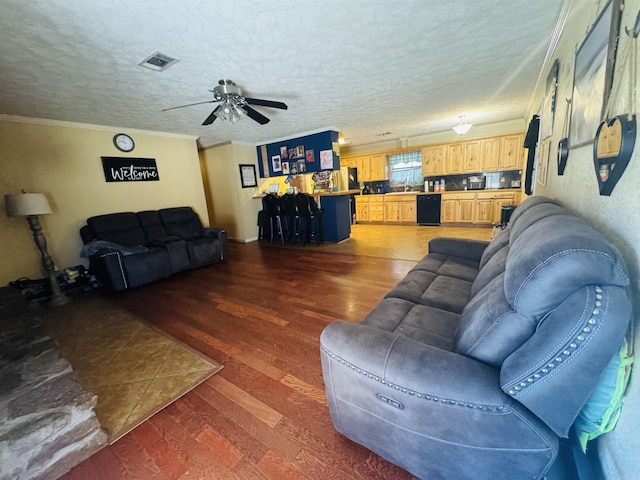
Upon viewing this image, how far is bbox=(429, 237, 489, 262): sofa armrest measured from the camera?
85.8 inches

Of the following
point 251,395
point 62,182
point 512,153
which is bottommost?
point 251,395

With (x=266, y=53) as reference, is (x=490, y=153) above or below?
below

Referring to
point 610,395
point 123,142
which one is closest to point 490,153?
point 610,395

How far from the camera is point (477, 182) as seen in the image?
6246 mm

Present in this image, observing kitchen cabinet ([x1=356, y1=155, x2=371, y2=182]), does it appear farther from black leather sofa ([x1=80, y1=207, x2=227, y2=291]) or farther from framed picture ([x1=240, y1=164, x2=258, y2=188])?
black leather sofa ([x1=80, y1=207, x2=227, y2=291])

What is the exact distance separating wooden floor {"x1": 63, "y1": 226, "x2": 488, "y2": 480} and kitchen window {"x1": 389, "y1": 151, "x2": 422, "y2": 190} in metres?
4.60

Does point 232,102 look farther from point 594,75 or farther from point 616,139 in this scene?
point 616,139

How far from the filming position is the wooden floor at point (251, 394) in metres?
1.17

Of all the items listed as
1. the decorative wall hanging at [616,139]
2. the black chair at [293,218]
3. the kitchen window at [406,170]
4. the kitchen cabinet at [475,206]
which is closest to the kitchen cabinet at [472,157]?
the kitchen cabinet at [475,206]

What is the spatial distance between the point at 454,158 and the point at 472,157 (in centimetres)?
39

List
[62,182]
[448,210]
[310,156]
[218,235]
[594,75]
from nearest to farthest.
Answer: [594,75] < [62,182] < [218,235] < [310,156] < [448,210]

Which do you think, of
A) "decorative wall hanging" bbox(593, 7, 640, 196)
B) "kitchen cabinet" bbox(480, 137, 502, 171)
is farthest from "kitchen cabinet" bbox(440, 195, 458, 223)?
"decorative wall hanging" bbox(593, 7, 640, 196)

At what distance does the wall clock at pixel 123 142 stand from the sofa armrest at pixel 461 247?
499 cm

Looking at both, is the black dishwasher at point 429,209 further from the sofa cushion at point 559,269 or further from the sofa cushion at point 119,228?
the sofa cushion at point 119,228
